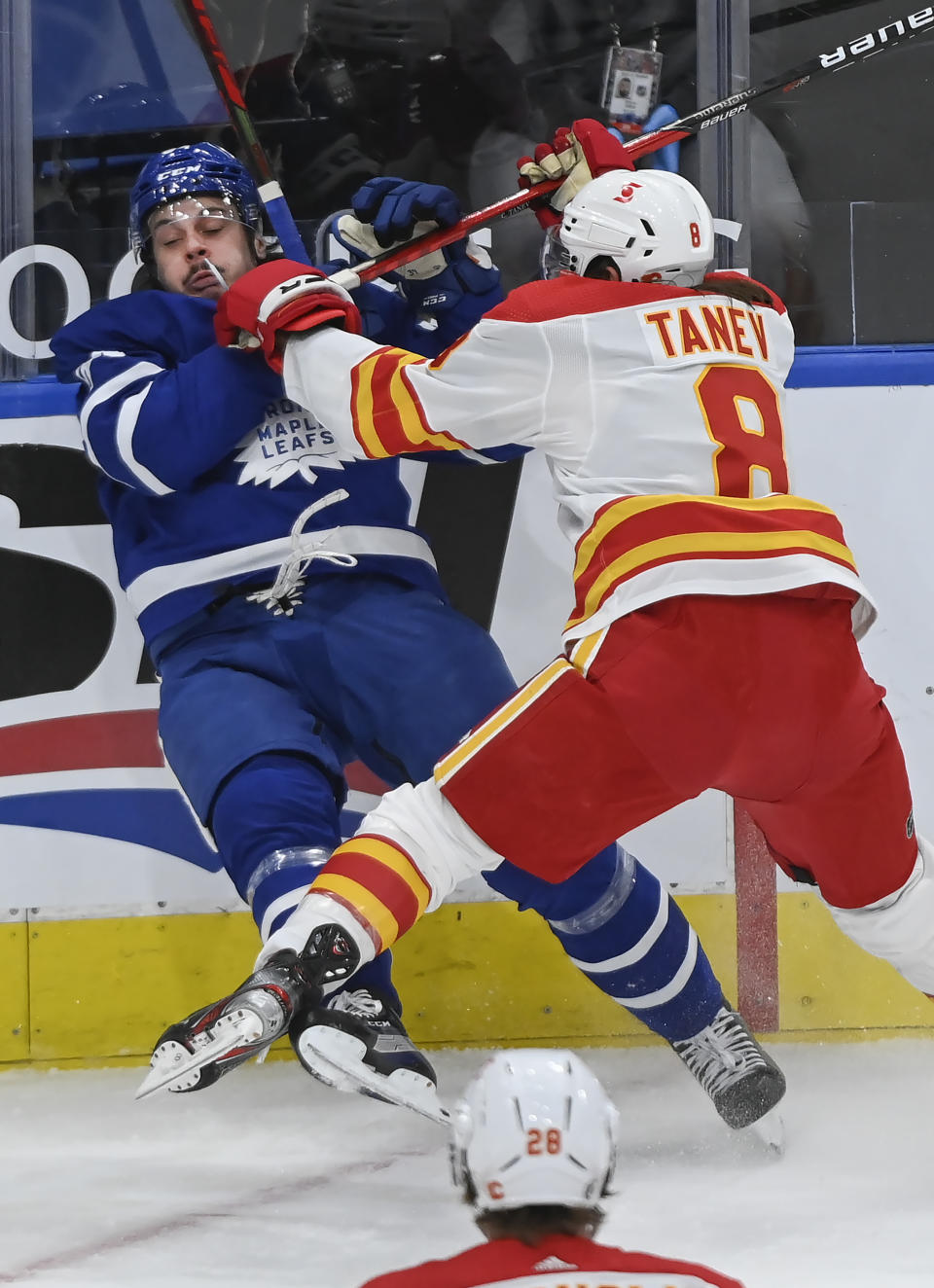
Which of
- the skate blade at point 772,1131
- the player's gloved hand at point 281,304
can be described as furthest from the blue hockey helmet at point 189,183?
the skate blade at point 772,1131

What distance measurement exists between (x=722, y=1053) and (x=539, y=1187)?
1.19 metres

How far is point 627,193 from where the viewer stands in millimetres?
2023

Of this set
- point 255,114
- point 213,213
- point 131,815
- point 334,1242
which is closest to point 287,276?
point 213,213

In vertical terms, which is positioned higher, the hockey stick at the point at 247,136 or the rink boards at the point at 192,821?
the hockey stick at the point at 247,136

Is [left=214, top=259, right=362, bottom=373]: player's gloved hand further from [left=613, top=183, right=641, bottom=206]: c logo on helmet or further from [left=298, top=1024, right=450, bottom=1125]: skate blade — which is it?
[left=298, top=1024, right=450, bottom=1125]: skate blade

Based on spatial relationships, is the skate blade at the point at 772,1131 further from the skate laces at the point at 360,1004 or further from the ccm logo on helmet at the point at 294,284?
the ccm logo on helmet at the point at 294,284

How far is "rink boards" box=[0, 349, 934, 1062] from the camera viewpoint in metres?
2.71

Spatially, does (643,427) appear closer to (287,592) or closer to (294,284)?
(294,284)

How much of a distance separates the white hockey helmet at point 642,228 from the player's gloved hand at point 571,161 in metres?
0.26

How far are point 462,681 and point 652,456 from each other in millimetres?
509

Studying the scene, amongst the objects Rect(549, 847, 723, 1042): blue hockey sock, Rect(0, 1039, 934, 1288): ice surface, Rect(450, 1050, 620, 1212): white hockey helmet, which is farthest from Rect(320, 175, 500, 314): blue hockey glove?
Rect(450, 1050, 620, 1212): white hockey helmet

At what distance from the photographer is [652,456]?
1900 mm

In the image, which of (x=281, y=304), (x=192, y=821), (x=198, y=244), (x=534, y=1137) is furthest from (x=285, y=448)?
(x=534, y=1137)

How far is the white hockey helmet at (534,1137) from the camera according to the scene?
3.83ft
